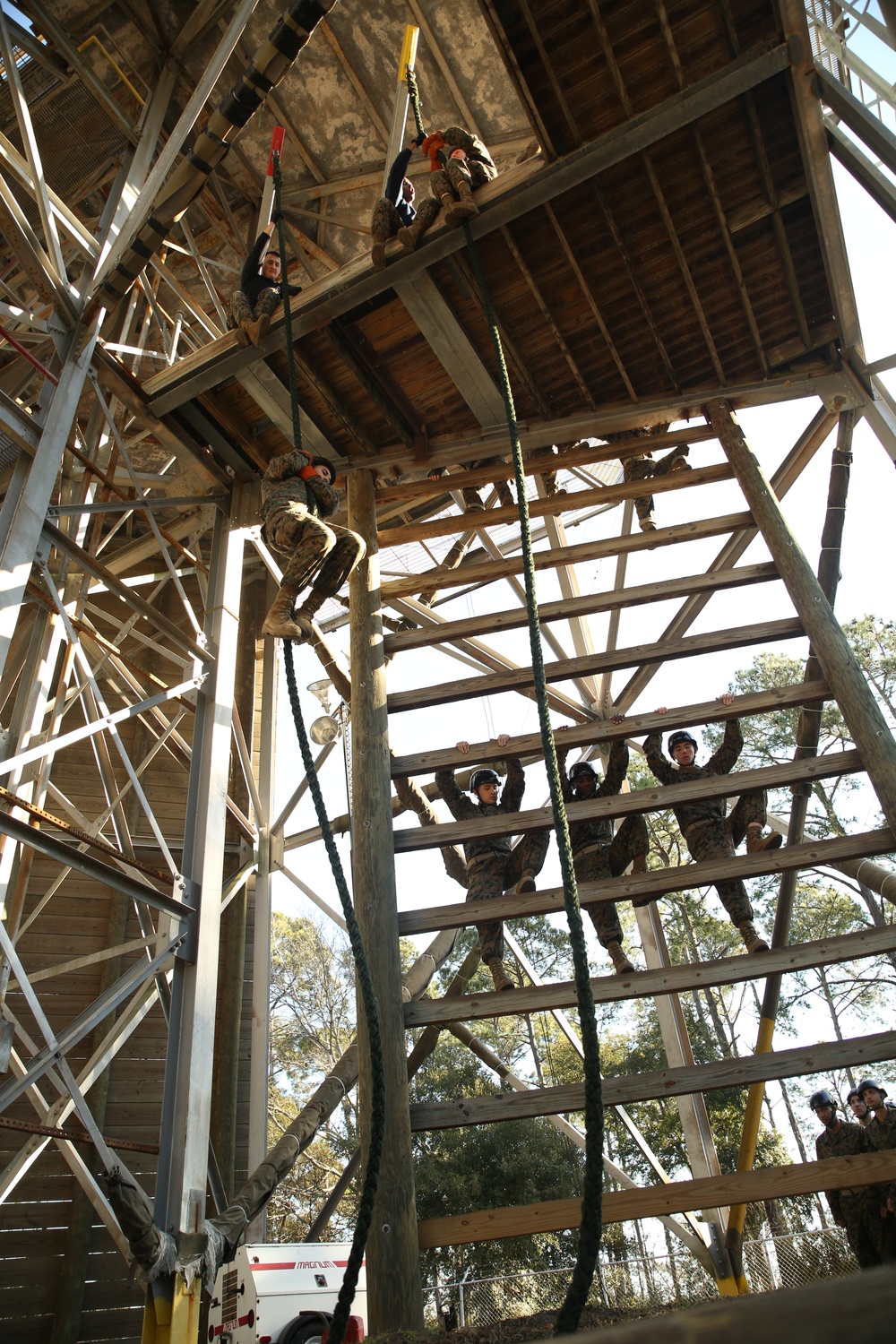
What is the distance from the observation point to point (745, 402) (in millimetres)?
7480

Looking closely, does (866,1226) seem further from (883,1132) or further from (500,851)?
(500,851)

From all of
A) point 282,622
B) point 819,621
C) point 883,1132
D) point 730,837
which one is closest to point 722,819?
point 730,837

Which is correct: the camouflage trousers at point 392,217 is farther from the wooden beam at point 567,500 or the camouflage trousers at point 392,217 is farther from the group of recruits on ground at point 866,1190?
the group of recruits on ground at point 866,1190

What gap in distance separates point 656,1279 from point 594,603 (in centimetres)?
1165

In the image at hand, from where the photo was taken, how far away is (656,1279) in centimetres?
1322

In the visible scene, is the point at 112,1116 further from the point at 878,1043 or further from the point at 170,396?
the point at 878,1043

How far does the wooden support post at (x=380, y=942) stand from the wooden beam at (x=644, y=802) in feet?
1.09

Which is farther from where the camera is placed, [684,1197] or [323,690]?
[323,690]

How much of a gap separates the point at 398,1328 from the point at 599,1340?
443 centimetres

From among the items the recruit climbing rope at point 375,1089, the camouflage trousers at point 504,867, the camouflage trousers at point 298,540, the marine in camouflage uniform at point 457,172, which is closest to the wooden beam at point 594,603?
the camouflage trousers at point 298,540

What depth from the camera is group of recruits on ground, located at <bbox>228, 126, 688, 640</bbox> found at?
5469mm

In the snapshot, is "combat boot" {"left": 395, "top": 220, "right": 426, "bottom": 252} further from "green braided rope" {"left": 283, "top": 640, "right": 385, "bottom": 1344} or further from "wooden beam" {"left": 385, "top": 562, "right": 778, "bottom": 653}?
"green braided rope" {"left": 283, "top": 640, "right": 385, "bottom": 1344}

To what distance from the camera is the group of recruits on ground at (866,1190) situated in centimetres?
689

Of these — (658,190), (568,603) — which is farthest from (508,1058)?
(658,190)
